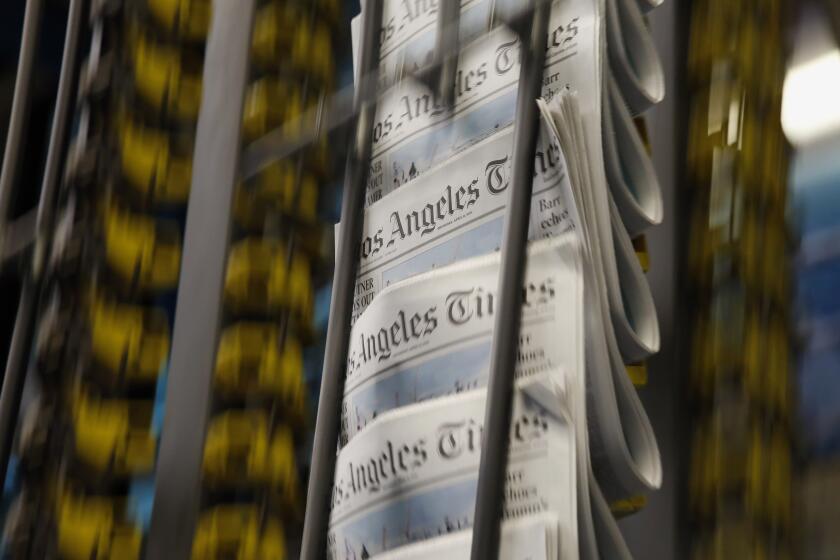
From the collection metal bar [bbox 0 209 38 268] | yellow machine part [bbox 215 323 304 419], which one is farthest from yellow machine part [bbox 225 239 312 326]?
metal bar [bbox 0 209 38 268]

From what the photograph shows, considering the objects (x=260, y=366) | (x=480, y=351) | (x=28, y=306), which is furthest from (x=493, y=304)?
(x=28, y=306)

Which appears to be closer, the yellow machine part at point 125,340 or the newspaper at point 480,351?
the newspaper at point 480,351

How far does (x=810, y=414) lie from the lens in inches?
20.2

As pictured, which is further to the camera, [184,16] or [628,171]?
[184,16]

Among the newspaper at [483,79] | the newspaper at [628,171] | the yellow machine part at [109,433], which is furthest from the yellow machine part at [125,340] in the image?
the newspaper at [628,171]

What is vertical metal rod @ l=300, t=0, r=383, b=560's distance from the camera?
0.48 metres

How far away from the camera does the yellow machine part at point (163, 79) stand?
61 cm

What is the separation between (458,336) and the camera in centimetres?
50

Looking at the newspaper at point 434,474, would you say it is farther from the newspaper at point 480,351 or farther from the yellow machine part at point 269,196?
the yellow machine part at point 269,196

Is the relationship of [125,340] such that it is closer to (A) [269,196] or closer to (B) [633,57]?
(A) [269,196]

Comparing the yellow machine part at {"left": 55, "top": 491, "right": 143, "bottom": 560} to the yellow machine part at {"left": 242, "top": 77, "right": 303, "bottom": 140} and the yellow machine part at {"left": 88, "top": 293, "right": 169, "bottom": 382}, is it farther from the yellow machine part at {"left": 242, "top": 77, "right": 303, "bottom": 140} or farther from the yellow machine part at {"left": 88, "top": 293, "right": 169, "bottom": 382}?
the yellow machine part at {"left": 242, "top": 77, "right": 303, "bottom": 140}

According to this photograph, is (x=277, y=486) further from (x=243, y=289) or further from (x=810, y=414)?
(x=810, y=414)

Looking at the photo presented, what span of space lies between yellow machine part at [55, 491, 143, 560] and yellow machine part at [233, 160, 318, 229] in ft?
0.46

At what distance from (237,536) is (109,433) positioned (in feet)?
0.26
